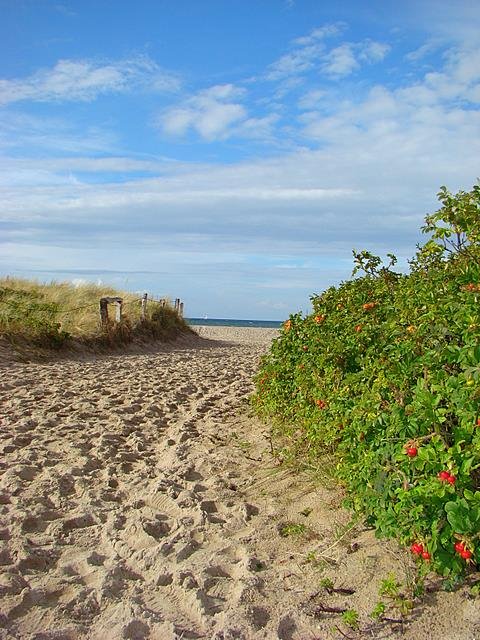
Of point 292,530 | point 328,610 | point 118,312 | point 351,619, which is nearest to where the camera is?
point 351,619

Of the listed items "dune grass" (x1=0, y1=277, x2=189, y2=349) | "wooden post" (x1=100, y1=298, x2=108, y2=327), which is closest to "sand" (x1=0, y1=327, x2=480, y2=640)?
"dune grass" (x1=0, y1=277, x2=189, y2=349)

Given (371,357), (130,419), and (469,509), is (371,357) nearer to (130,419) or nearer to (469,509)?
(469,509)

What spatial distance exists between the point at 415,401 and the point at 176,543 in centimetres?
179

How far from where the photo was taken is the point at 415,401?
3.24 meters

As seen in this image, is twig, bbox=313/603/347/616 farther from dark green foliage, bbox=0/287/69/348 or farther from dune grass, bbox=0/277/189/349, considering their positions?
dark green foliage, bbox=0/287/69/348

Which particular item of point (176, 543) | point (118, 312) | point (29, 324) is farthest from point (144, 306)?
point (176, 543)

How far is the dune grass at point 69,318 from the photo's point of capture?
14.0 metres

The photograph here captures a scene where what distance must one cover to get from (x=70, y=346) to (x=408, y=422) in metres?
12.2

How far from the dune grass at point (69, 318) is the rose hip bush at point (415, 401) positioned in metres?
9.47

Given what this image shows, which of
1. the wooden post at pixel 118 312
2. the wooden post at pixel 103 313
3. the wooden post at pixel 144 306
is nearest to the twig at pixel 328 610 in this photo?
the wooden post at pixel 103 313

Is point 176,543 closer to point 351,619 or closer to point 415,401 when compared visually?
point 351,619

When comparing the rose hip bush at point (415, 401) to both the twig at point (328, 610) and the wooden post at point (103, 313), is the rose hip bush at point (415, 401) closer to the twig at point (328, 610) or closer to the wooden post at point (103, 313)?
the twig at point (328, 610)

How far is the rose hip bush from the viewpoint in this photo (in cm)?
297

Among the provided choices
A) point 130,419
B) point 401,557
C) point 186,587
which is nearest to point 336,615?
point 401,557
